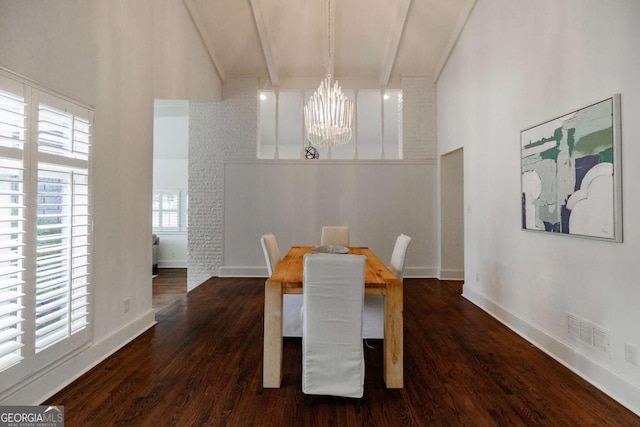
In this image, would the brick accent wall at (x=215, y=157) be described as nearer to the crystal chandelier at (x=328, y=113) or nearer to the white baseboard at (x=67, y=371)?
the crystal chandelier at (x=328, y=113)

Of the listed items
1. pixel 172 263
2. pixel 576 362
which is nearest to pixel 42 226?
pixel 576 362

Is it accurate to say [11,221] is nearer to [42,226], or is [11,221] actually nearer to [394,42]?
[42,226]

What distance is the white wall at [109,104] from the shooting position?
1.85m

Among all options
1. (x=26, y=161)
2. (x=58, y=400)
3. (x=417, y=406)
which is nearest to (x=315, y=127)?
(x=26, y=161)

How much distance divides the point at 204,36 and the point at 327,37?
191 cm

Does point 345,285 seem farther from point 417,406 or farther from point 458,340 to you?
point 458,340

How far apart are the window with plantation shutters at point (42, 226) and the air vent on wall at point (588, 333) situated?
3796 mm

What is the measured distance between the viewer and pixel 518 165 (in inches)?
122

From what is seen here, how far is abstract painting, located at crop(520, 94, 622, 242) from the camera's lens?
79.7 inches

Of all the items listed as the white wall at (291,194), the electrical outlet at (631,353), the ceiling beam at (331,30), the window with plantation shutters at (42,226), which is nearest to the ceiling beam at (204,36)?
the white wall at (291,194)

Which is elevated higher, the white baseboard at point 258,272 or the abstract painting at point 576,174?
the abstract painting at point 576,174

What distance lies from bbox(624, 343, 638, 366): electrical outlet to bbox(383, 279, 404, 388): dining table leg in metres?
1.45

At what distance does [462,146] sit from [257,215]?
3580 mm

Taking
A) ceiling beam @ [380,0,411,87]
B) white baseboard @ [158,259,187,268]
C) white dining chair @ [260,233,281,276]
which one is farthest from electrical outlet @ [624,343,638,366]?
white baseboard @ [158,259,187,268]
